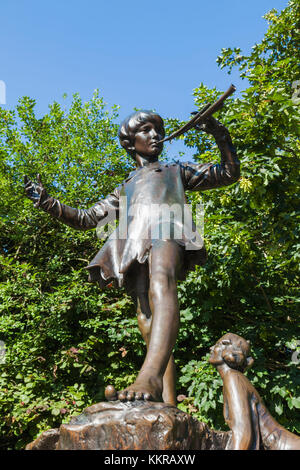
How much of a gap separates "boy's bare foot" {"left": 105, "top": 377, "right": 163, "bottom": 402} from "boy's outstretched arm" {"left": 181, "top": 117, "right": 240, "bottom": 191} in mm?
1493

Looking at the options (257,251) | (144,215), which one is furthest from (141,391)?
(257,251)

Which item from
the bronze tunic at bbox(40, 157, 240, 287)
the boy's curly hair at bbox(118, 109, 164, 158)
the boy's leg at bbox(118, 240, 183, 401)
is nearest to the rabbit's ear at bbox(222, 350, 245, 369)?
the boy's leg at bbox(118, 240, 183, 401)

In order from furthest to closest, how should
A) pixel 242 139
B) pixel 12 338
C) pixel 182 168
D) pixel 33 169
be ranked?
1. pixel 33 169
2. pixel 12 338
3. pixel 242 139
4. pixel 182 168

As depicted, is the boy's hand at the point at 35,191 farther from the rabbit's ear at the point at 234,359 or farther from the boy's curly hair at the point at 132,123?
the rabbit's ear at the point at 234,359

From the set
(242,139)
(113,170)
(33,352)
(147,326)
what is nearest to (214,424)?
(33,352)

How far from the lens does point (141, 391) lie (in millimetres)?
1893

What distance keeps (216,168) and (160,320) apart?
4.06 feet

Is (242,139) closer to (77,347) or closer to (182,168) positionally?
(182,168)

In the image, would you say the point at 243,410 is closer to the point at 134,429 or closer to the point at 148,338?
the point at 134,429

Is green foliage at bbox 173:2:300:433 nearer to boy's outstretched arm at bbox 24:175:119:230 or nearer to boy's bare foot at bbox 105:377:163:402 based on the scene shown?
boy's outstretched arm at bbox 24:175:119:230

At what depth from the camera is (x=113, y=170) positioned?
1048 centimetres

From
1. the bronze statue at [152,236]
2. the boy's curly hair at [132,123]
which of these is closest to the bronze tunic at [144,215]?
the bronze statue at [152,236]
